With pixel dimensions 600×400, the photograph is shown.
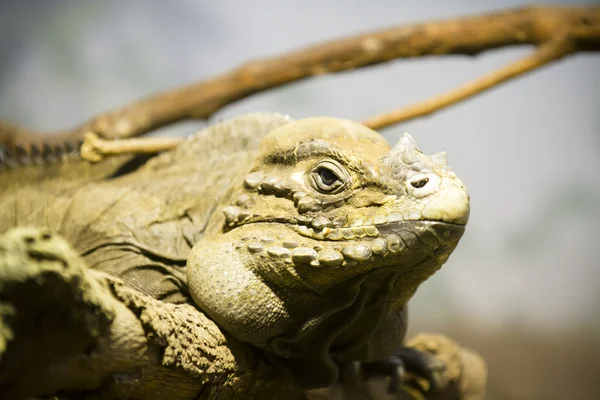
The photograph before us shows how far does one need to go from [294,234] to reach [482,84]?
9.40 feet

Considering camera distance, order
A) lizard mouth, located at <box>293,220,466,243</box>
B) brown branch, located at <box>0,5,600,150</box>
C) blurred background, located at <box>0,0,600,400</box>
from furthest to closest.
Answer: blurred background, located at <box>0,0,600,400</box> → brown branch, located at <box>0,5,600,150</box> → lizard mouth, located at <box>293,220,466,243</box>

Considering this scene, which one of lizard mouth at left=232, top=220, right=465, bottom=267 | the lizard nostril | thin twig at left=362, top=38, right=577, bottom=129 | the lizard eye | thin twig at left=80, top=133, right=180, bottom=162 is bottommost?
lizard mouth at left=232, top=220, right=465, bottom=267

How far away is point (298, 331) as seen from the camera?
2346mm

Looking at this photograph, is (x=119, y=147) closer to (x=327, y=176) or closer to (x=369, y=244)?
(x=327, y=176)

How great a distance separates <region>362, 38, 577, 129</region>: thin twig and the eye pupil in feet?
5.50

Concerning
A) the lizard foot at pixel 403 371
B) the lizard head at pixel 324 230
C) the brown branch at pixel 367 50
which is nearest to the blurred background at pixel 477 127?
the brown branch at pixel 367 50

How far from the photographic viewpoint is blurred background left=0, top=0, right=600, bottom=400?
666 cm

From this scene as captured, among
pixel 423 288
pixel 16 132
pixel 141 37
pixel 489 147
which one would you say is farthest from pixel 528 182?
pixel 16 132

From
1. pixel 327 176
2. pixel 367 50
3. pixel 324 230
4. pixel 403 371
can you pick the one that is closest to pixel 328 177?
pixel 327 176

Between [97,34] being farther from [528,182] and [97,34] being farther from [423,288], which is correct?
[528,182]

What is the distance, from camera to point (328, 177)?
2301 millimetres

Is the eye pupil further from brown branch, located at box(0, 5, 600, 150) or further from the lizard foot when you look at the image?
brown branch, located at box(0, 5, 600, 150)

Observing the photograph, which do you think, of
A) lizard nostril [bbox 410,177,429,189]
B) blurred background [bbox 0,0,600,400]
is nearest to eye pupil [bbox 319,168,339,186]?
lizard nostril [bbox 410,177,429,189]

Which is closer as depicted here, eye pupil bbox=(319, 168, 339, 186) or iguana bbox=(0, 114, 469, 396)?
iguana bbox=(0, 114, 469, 396)
